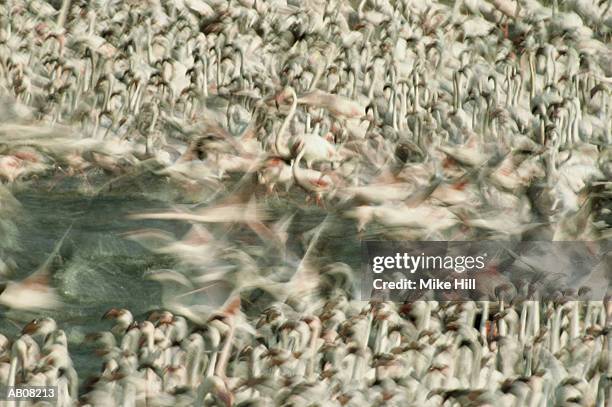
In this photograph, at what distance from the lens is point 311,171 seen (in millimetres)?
6320

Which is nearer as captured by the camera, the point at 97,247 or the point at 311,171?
the point at 97,247

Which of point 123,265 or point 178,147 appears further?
point 178,147

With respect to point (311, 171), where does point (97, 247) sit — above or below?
below

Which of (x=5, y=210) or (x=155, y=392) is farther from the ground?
(x=5, y=210)

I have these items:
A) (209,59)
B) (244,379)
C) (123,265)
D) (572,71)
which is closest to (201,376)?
(244,379)

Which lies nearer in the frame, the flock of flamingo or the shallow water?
the flock of flamingo

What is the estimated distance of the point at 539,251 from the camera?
6215mm

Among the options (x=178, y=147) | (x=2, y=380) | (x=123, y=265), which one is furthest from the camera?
(x=178, y=147)

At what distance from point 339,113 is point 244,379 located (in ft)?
4.43

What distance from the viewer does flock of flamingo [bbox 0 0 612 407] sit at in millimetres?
5656

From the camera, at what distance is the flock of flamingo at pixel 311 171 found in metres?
5.66

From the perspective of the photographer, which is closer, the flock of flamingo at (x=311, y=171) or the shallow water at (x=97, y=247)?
the flock of flamingo at (x=311, y=171)

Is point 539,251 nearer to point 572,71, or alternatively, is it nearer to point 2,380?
point 572,71

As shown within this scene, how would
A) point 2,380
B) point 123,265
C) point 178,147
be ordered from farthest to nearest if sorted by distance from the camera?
point 178,147
point 123,265
point 2,380
